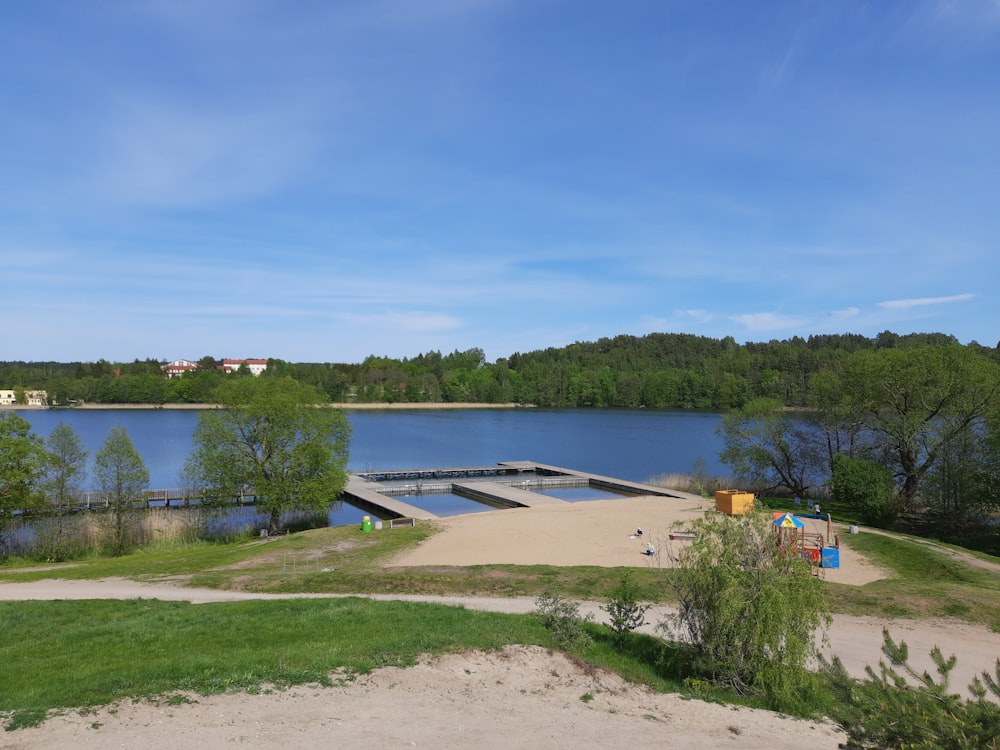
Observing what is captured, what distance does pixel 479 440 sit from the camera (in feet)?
256

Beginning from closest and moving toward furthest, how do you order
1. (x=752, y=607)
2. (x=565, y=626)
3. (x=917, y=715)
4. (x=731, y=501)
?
(x=917, y=715), (x=752, y=607), (x=565, y=626), (x=731, y=501)

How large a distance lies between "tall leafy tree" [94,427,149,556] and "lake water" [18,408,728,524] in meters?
10.0

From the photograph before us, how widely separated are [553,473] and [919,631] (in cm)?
3842

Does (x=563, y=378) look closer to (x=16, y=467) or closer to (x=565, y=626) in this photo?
(x=16, y=467)

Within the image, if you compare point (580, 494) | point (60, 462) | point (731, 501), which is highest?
point (60, 462)

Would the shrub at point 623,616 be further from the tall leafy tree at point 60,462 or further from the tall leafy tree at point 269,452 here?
the tall leafy tree at point 60,462

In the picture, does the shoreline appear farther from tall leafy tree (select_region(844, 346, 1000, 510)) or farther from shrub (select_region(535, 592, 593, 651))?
shrub (select_region(535, 592, 593, 651))

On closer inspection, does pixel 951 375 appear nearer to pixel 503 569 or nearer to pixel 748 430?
pixel 748 430

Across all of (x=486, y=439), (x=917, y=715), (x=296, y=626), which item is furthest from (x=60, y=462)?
(x=486, y=439)

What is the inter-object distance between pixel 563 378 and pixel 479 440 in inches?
2951

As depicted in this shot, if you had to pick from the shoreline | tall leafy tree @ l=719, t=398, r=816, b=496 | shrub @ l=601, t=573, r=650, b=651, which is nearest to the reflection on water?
tall leafy tree @ l=719, t=398, r=816, b=496

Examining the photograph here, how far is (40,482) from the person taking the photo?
31.4 m

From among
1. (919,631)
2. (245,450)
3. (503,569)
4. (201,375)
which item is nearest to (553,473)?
(245,450)

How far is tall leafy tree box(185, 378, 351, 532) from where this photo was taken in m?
32.8
